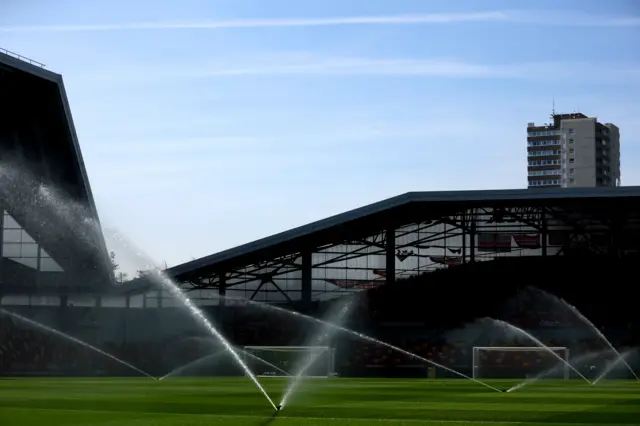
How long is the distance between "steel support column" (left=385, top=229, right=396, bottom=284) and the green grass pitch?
3938 centimetres

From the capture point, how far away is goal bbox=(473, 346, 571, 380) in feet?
203

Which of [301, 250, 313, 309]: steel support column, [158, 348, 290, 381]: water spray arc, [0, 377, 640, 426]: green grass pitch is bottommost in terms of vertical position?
[158, 348, 290, 381]: water spray arc

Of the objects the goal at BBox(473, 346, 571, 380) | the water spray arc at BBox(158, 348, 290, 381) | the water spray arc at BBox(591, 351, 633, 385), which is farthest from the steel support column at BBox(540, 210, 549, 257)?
Result: the water spray arc at BBox(158, 348, 290, 381)

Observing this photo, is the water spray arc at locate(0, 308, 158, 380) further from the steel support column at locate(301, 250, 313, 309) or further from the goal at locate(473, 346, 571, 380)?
the goal at locate(473, 346, 571, 380)

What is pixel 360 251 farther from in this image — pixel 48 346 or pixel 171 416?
pixel 171 416

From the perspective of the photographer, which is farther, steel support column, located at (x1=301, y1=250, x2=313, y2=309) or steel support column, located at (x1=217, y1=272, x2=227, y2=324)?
steel support column, located at (x1=301, y1=250, x2=313, y2=309)

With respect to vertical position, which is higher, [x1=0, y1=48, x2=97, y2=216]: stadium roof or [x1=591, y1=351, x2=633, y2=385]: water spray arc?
[x1=0, y1=48, x2=97, y2=216]: stadium roof

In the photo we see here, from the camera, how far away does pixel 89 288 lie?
252 feet

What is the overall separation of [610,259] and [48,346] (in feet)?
116

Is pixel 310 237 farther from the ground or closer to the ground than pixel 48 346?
farther from the ground

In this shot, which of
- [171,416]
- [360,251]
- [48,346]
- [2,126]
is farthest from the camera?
[360,251]

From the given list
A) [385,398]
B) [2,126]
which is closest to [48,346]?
[2,126]

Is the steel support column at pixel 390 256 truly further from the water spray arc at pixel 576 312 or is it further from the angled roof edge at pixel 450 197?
the water spray arc at pixel 576 312

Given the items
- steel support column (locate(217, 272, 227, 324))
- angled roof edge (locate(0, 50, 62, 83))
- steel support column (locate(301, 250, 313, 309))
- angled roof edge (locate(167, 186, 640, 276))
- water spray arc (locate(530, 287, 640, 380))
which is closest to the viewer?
angled roof edge (locate(0, 50, 62, 83))
